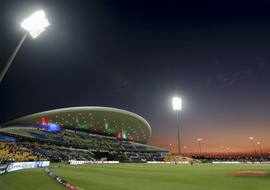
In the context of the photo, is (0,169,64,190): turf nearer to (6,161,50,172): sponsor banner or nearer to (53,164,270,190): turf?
(53,164,270,190): turf

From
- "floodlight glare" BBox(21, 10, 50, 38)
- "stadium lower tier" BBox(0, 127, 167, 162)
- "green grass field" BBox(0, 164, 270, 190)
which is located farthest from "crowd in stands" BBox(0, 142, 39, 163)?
"floodlight glare" BBox(21, 10, 50, 38)

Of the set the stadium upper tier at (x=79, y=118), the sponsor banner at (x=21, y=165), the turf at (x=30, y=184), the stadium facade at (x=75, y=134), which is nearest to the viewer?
the turf at (x=30, y=184)

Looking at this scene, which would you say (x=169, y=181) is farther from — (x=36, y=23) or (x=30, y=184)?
(x=36, y=23)

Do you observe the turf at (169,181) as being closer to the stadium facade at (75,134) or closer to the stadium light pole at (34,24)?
the stadium light pole at (34,24)

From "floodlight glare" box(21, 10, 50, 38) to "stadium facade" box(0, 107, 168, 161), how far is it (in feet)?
330

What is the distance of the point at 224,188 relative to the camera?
74.2ft

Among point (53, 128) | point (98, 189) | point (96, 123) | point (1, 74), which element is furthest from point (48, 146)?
point (1, 74)

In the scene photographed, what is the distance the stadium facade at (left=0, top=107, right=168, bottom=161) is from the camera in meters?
132

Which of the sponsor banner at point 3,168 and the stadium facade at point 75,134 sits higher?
the stadium facade at point 75,134

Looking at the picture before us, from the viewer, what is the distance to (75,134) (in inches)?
7131

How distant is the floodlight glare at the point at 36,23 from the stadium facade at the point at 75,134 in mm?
100689

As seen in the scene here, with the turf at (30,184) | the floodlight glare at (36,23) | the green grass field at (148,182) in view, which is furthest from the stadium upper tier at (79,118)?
the floodlight glare at (36,23)

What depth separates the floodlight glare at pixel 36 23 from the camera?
57.0ft

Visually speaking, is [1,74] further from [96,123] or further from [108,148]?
[96,123]
